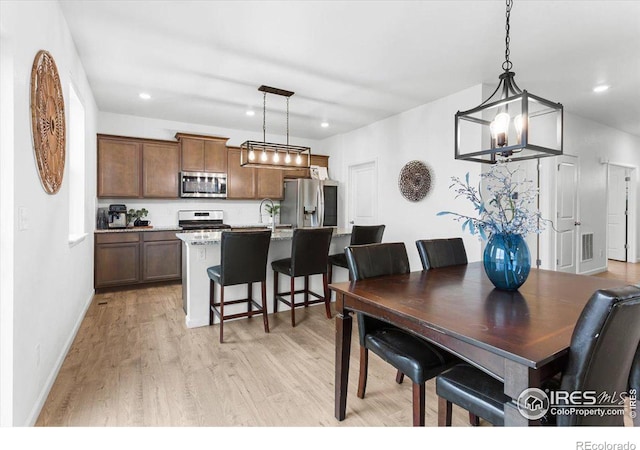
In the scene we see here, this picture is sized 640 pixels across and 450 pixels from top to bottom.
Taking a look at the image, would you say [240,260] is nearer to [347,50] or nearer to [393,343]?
[393,343]

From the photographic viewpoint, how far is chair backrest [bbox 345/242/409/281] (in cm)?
203

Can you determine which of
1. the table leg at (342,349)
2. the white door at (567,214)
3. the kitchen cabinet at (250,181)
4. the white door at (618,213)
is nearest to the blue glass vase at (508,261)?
the table leg at (342,349)

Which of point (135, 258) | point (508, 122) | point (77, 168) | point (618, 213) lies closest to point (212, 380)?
point (508, 122)

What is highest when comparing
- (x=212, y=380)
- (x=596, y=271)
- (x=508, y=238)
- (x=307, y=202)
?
(x=307, y=202)

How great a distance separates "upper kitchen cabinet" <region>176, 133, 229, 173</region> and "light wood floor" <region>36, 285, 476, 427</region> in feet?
9.02

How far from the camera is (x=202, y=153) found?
17.7 feet

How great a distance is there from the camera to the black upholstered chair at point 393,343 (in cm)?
157

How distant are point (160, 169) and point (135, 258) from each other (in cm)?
141

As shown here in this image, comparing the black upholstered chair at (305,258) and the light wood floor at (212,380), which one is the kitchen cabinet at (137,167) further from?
the black upholstered chair at (305,258)

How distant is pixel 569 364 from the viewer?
106 cm

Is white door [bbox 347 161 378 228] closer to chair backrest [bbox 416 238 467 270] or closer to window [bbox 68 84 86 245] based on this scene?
chair backrest [bbox 416 238 467 270]

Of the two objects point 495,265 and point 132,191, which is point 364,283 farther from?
point 132,191

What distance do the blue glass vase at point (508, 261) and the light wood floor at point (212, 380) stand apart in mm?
841

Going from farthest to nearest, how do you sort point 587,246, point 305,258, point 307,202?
point 307,202, point 587,246, point 305,258
